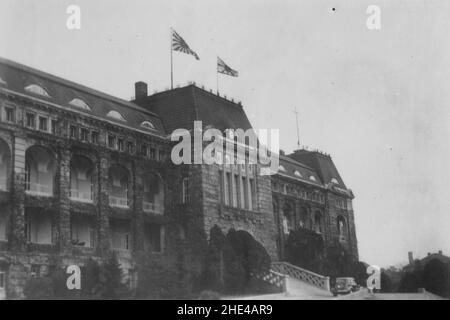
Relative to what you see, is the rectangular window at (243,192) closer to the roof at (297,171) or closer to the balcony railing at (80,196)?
the roof at (297,171)

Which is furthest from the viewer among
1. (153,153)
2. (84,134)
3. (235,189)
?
(235,189)

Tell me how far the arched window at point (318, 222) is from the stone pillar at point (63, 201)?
3343 centimetres

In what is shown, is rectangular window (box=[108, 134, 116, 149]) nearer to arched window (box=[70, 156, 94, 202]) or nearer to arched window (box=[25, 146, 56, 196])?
arched window (box=[70, 156, 94, 202])

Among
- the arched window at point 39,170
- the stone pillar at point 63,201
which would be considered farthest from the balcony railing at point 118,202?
the arched window at point 39,170

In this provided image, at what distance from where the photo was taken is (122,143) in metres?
45.8

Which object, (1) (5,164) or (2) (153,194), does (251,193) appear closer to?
(2) (153,194)

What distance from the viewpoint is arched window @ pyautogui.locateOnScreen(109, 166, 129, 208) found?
45438 millimetres

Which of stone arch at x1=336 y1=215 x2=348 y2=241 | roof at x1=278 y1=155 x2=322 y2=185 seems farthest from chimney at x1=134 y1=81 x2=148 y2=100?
stone arch at x1=336 y1=215 x2=348 y2=241

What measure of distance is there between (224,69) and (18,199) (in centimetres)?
1554

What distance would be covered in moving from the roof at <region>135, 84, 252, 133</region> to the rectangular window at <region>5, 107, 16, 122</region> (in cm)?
1444

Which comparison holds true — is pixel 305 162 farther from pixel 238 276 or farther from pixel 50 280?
pixel 50 280

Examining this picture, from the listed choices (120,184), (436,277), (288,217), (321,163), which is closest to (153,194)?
(120,184)

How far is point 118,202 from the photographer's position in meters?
45.4
